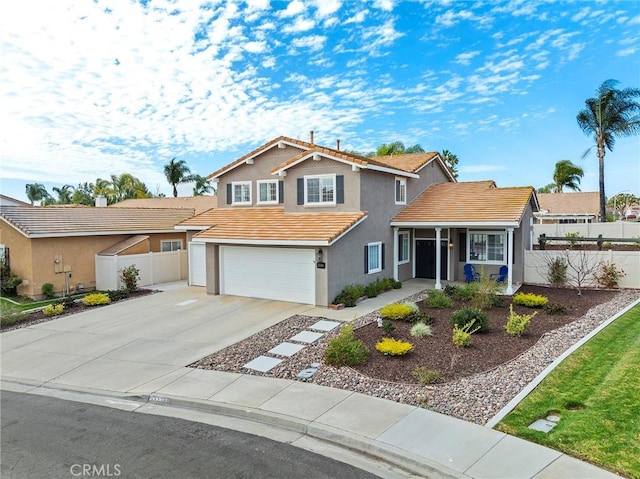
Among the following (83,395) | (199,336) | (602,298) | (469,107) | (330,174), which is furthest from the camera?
(469,107)

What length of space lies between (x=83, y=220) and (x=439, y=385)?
62.2ft

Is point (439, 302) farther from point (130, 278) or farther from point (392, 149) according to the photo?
point (392, 149)

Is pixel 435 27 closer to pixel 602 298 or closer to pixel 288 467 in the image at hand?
pixel 602 298

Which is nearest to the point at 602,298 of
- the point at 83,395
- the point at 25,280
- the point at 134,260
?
the point at 83,395

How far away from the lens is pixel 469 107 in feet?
83.9

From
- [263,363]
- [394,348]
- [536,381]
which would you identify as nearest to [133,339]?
[263,363]

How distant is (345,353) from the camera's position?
9117 mm

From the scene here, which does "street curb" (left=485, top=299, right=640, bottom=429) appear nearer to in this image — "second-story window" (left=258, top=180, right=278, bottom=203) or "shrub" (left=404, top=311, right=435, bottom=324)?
"shrub" (left=404, top=311, right=435, bottom=324)

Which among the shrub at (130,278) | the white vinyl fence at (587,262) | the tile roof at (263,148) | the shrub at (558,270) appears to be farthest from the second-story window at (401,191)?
the shrub at (130,278)

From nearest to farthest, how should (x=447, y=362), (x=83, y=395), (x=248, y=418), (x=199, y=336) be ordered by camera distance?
(x=248, y=418) < (x=83, y=395) < (x=447, y=362) < (x=199, y=336)

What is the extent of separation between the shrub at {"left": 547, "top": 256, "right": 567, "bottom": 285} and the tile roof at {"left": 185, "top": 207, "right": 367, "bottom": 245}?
8.94 metres

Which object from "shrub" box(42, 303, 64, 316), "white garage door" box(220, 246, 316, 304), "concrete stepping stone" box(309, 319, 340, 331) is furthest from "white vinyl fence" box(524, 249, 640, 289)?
"shrub" box(42, 303, 64, 316)

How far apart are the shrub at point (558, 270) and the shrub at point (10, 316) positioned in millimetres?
20993

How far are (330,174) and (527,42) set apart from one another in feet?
33.3
